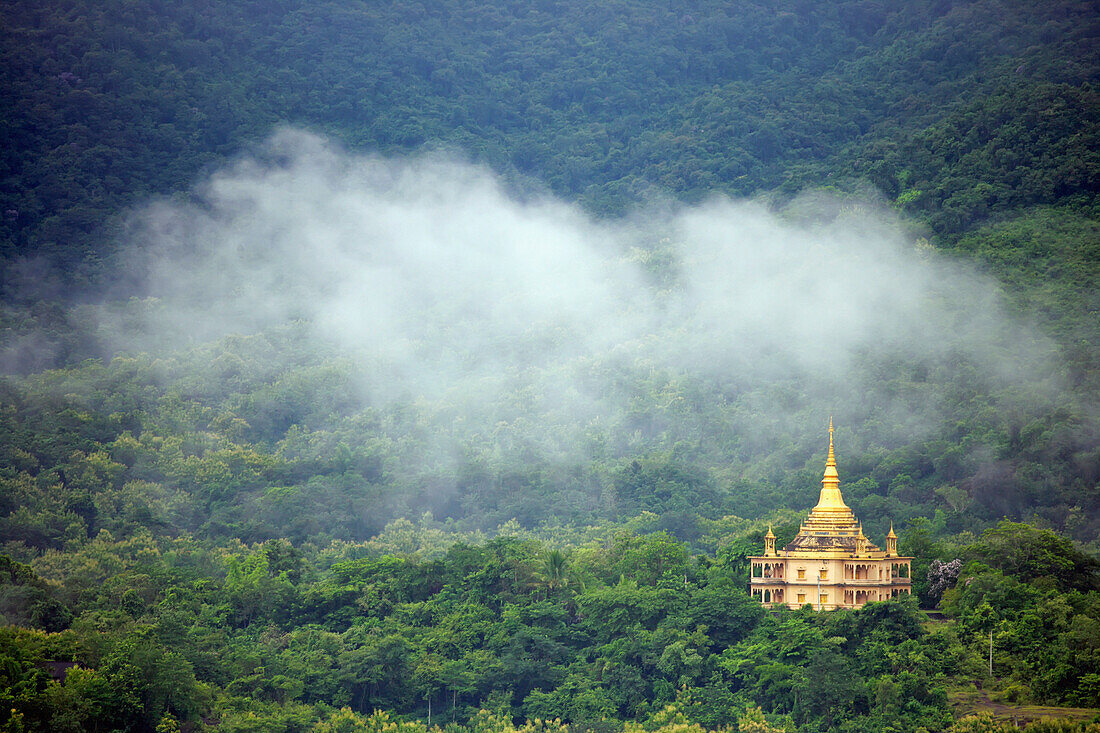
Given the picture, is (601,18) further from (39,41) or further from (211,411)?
(211,411)

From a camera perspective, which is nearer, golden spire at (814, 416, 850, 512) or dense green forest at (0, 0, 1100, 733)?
dense green forest at (0, 0, 1100, 733)

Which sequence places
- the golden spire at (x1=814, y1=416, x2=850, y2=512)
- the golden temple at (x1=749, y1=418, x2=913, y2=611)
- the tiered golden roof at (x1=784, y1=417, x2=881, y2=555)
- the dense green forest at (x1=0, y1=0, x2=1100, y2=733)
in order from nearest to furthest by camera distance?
the dense green forest at (x1=0, y1=0, x2=1100, y2=733)
the golden temple at (x1=749, y1=418, x2=913, y2=611)
the tiered golden roof at (x1=784, y1=417, x2=881, y2=555)
the golden spire at (x1=814, y1=416, x2=850, y2=512)

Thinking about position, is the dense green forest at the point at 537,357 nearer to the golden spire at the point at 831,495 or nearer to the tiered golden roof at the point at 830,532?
the tiered golden roof at the point at 830,532

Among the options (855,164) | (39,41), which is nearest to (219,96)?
(39,41)

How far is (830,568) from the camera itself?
54625mm

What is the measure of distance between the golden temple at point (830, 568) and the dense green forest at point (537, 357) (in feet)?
4.21

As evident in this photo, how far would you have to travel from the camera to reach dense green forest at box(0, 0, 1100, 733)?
54312 mm

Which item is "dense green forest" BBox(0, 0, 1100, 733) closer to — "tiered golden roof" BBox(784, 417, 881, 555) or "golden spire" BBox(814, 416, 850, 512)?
"tiered golden roof" BBox(784, 417, 881, 555)

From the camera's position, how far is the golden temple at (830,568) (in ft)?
179

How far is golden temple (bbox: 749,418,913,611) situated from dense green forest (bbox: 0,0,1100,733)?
128 cm

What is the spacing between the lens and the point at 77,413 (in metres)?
85.4

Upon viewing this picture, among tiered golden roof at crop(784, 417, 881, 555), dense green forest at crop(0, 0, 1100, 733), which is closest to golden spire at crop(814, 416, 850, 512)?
tiered golden roof at crop(784, 417, 881, 555)

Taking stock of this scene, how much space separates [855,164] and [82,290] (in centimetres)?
4766

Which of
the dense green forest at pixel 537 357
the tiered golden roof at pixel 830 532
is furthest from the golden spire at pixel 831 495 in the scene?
the dense green forest at pixel 537 357
